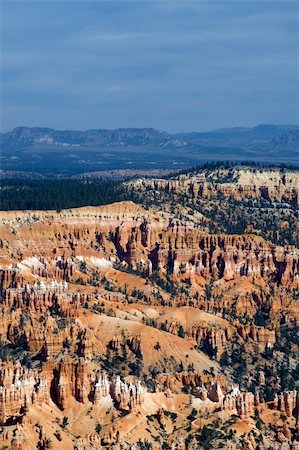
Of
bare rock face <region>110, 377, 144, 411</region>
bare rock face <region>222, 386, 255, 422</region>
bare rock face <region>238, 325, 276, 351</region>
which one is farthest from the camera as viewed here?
bare rock face <region>238, 325, 276, 351</region>

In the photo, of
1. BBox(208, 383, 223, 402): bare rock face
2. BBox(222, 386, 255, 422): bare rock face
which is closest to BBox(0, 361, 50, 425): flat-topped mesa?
BBox(208, 383, 223, 402): bare rock face

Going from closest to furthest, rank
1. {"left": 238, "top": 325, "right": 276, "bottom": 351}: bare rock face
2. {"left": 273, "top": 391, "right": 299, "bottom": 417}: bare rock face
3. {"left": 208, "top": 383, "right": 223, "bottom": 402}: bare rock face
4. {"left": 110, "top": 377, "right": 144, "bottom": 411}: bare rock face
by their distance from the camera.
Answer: {"left": 110, "top": 377, "right": 144, "bottom": 411}: bare rock face
{"left": 273, "top": 391, "right": 299, "bottom": 417}: bare rock face
{"left": 208, "top": 383, "right": 223, "bottom": 402}: bare rock face
{"left": 238, "top": 325, "right": 276, "bottom": 351}: bare rock face

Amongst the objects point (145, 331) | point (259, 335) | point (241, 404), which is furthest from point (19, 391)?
point (259, 335)

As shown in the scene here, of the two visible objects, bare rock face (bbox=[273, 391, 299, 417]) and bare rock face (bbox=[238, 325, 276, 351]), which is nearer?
bare rock face (bbox=[273, 391, 299, 417])

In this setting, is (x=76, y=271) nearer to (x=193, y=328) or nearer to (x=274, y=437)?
(x=193, y=328)

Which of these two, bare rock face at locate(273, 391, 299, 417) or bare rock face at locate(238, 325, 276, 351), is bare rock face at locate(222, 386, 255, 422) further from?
bare rock face at locate(238, 325, 276, 351)
